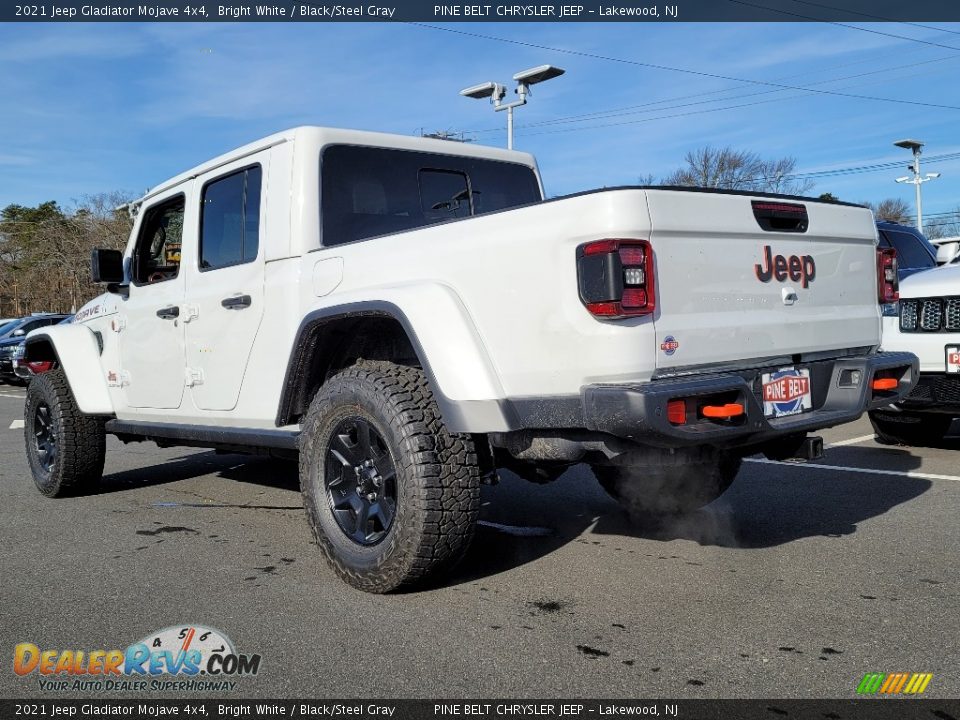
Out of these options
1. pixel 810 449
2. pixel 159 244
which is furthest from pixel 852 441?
pixel 159 244

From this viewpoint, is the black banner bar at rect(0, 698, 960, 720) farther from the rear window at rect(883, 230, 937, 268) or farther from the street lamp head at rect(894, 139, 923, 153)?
the street lamp head at rect(894, 139, 923, 153)

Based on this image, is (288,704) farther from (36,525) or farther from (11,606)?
(36,525)

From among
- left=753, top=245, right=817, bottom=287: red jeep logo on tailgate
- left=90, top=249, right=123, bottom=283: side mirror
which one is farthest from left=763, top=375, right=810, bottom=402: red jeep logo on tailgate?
left=90, top=249, right=123, bottom=283: side mirror

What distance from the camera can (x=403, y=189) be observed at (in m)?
4.95

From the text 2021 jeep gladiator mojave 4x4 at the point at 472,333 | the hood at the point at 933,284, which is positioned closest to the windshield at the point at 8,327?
the text 2021 jeep gladiator mojave 4x4 at the point at 472,333

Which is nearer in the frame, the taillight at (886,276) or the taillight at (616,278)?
the taillight at (616,278)

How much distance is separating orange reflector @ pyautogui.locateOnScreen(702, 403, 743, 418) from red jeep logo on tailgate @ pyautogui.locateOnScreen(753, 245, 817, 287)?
23.9 inches

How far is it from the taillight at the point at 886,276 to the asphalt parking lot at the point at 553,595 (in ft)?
3.90

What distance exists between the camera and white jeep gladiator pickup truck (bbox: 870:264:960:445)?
20.5 ft

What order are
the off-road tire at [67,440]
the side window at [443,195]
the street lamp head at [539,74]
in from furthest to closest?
1. the street lamp head at [539,74]
2. the off-road tire at [67,440]
3. the side window at [443,195]

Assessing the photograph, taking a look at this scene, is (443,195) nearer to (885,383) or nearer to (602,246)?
(602,246)

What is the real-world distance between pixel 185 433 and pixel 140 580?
1154mm

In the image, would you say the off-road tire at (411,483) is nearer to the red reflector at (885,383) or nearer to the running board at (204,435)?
the running board at (204,435)

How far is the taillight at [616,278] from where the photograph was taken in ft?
10.3
